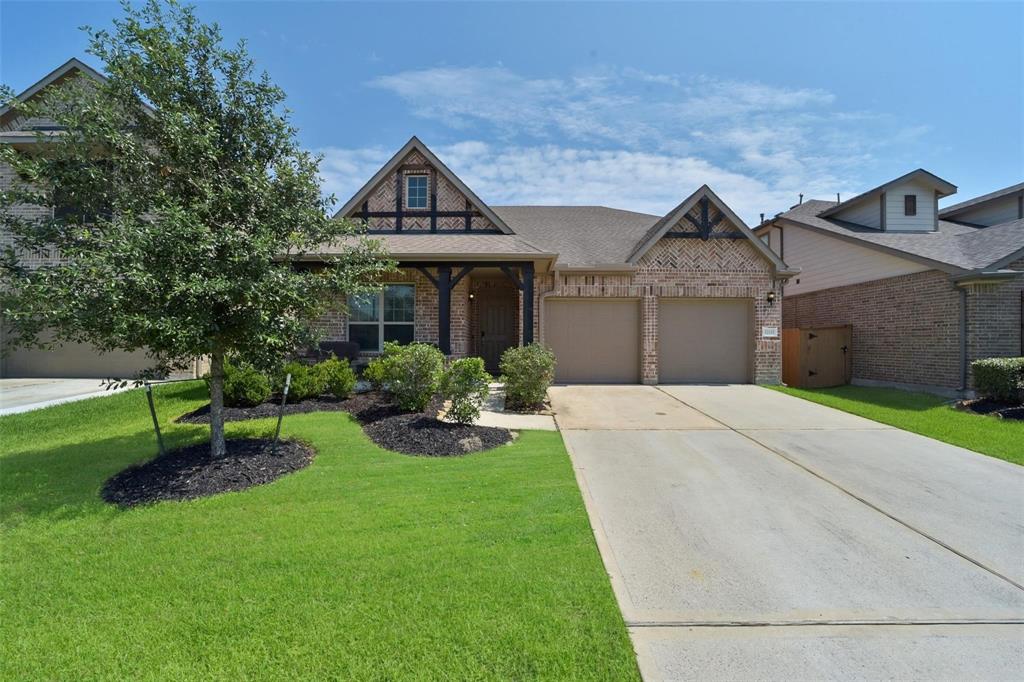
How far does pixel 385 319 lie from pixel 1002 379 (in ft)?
45.0

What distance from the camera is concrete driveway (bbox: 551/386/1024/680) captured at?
8.83 ft

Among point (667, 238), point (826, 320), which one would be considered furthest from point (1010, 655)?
point (826, 320)

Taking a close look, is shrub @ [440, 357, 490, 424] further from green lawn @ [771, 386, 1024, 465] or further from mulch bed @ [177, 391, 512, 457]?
green lawn @ [771, 386, 1024, 465]

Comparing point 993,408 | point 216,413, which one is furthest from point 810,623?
point 993,408

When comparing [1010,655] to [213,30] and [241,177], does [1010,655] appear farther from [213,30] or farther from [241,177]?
[213,30]

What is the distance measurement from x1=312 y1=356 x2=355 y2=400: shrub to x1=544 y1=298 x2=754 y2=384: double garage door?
5754mm

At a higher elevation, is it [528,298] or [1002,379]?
[528,298]

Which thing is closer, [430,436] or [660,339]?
[430,436]

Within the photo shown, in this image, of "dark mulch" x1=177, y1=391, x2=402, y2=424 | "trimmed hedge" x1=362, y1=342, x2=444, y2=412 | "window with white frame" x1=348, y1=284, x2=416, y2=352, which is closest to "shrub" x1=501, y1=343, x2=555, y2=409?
"trimmed hedge" x1=362, y1=342, x2=444, y2=412

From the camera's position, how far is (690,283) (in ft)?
43.2

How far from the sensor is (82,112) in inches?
208

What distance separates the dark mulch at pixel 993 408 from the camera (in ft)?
29.5

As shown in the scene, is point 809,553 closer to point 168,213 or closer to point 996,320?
point 168,213

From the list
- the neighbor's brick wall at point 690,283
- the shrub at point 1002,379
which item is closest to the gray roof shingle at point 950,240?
the shrub at point 1002,379
